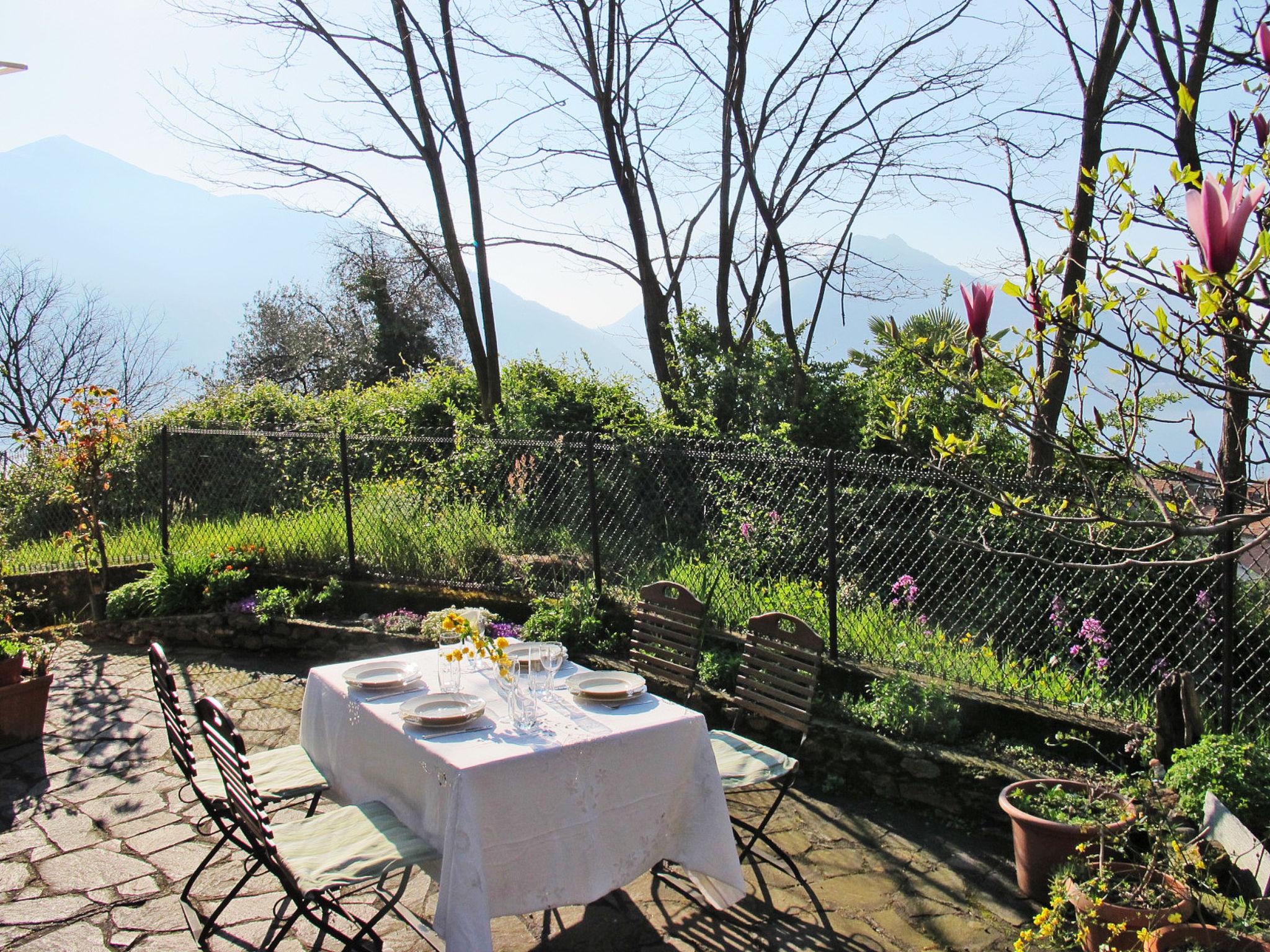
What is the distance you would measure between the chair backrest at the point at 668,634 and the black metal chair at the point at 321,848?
177 centimetres

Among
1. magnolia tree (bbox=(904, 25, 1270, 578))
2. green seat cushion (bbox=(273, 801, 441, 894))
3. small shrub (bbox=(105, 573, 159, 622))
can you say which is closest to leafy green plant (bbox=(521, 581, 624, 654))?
green seat cushion (bbox=(273, 801, 441, 894))

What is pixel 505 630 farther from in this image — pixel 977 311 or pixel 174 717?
pixel 977 311

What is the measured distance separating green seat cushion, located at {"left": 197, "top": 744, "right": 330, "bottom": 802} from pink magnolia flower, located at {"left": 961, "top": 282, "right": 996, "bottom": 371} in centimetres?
305

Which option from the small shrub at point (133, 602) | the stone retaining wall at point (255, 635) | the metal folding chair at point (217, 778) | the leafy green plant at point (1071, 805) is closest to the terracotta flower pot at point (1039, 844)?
the leafy green plant at point (1071, 805)

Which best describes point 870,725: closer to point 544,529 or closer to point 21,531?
point 544,529

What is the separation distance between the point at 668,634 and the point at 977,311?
10.1 feet

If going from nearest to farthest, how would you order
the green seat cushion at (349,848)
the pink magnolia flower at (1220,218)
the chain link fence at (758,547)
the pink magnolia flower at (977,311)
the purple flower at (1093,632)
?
1. the pink magnolia flower at (1220,218)
2. the pink magnolia flower at (977,311)
3. the green seat cushion at (349,848)
4. the purple flower at (1093,632)
5. the chain link fence at (758,547)

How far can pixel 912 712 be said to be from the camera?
4668 mm

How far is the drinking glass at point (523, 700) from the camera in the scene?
10.8ft

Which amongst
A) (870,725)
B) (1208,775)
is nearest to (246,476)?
(870,725)

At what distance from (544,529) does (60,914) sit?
4.38m

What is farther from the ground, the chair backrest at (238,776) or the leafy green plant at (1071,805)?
the chair backrest at (238,776)

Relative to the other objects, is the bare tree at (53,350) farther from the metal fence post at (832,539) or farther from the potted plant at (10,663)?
the metal fence post at (832,539)

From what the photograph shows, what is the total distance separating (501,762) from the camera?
2.94m
